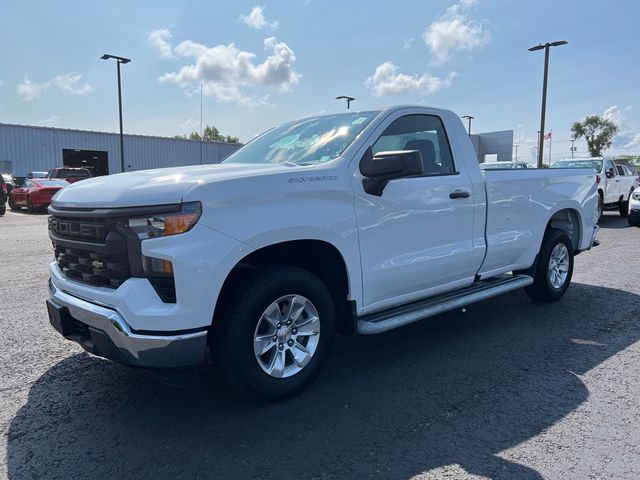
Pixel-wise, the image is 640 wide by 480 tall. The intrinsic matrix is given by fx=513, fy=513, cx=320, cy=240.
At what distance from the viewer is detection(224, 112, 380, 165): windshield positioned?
13.0 ft

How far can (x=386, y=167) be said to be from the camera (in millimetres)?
3551

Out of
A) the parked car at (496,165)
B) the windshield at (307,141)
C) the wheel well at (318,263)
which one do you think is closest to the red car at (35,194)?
the parked car at (496,165)

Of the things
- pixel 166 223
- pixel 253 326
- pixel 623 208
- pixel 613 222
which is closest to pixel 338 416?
pixel 253 326

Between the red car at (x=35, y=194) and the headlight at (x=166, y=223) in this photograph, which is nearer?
the headlight at (x=166, y=223)

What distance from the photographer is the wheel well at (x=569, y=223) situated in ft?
20.3

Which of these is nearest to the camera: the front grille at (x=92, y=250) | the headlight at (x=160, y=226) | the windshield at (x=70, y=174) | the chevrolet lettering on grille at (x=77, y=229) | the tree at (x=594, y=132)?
the headlight at (x=160, y=226)

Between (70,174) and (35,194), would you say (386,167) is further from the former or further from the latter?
(70,174)

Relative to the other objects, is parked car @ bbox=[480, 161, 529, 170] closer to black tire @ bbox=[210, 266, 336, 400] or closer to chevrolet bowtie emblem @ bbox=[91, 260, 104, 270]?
black tire @ bbox=[210, 266, 336, 400]

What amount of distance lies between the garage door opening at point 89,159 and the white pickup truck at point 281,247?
38.0 m

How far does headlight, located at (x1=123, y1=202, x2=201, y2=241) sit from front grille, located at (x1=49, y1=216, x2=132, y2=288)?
0.40 ft

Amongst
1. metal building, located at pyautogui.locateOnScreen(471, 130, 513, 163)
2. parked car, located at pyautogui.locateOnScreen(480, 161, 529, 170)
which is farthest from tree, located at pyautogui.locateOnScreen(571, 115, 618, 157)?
parked car, located at pyautogui.locateOnScreen(480, 161, 529, 170)

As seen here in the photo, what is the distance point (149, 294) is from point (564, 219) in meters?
5.32

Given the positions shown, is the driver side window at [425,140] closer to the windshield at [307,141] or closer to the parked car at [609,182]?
the windshield at [307,141]

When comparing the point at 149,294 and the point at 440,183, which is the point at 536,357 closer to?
the point at 440,183
